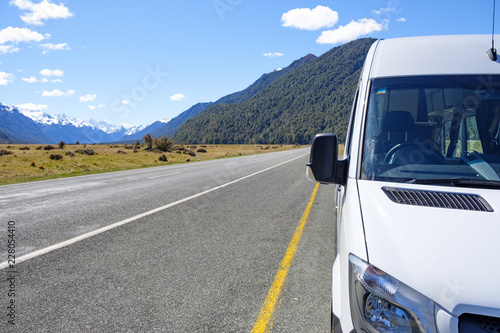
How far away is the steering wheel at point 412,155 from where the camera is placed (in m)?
2.50

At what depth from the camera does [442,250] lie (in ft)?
4.95

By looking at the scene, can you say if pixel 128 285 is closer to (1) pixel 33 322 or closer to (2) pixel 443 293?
(1) pixel 33 322

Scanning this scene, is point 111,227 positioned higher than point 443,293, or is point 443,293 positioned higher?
point 443,293

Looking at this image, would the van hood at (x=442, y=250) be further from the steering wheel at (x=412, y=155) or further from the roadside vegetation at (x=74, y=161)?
the roadside vegetation at (x=74, y=161)

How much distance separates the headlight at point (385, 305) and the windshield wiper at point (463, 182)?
37.9 inches

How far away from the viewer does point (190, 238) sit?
16.3 ft

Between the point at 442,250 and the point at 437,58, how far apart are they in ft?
6.53

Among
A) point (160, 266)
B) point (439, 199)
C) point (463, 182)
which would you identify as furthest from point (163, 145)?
point (439, 199)

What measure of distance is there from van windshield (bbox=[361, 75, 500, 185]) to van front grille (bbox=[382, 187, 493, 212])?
370mm

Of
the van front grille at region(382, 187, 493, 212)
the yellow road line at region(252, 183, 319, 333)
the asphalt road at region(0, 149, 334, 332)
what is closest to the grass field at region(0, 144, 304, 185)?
the asphalt road at region(0, 149, 334, 332)

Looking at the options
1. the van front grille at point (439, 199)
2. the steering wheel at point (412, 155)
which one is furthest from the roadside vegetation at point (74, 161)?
the van front grille at point (439, 199)

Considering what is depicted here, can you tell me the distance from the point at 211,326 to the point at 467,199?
2.04m

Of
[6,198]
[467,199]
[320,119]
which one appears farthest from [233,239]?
[320,119]

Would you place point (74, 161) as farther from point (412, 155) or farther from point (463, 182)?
point (463, 182)
